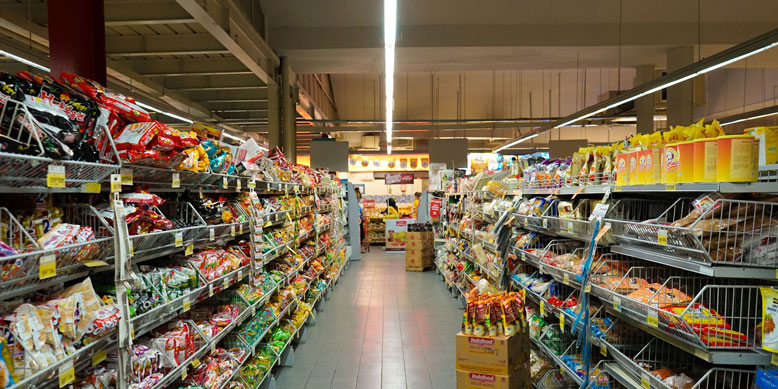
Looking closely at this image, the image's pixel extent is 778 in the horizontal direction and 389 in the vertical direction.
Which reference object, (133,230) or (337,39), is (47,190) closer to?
(133,230)

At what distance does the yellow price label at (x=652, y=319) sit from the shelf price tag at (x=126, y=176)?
254cm

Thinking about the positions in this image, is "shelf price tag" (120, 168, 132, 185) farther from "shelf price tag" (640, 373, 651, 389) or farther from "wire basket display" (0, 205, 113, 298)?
"shelf price tag" (640, 373, 651, 389)

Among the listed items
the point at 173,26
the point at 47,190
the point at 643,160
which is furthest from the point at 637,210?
the point at 173,26

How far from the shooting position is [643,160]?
257 centimetres

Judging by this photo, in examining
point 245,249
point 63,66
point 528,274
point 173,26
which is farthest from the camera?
point 173,26

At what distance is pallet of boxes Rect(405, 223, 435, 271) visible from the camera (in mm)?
11062

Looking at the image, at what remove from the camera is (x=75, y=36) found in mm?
2787

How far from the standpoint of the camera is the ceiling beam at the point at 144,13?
6312 millimetres

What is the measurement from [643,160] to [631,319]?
2.87 feet

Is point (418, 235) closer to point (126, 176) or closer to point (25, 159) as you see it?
point (126, 176)

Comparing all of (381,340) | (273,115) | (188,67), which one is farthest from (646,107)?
(188,67)

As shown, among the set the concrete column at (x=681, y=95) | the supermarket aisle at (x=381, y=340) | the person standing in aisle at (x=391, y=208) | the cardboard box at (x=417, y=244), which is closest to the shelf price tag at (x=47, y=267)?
the supermarket aisle at (x=381, y=340)

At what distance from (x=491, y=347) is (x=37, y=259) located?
8.96 ft

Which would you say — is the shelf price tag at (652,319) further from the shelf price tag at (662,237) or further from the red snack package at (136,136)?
the red snack package at (136,136)
